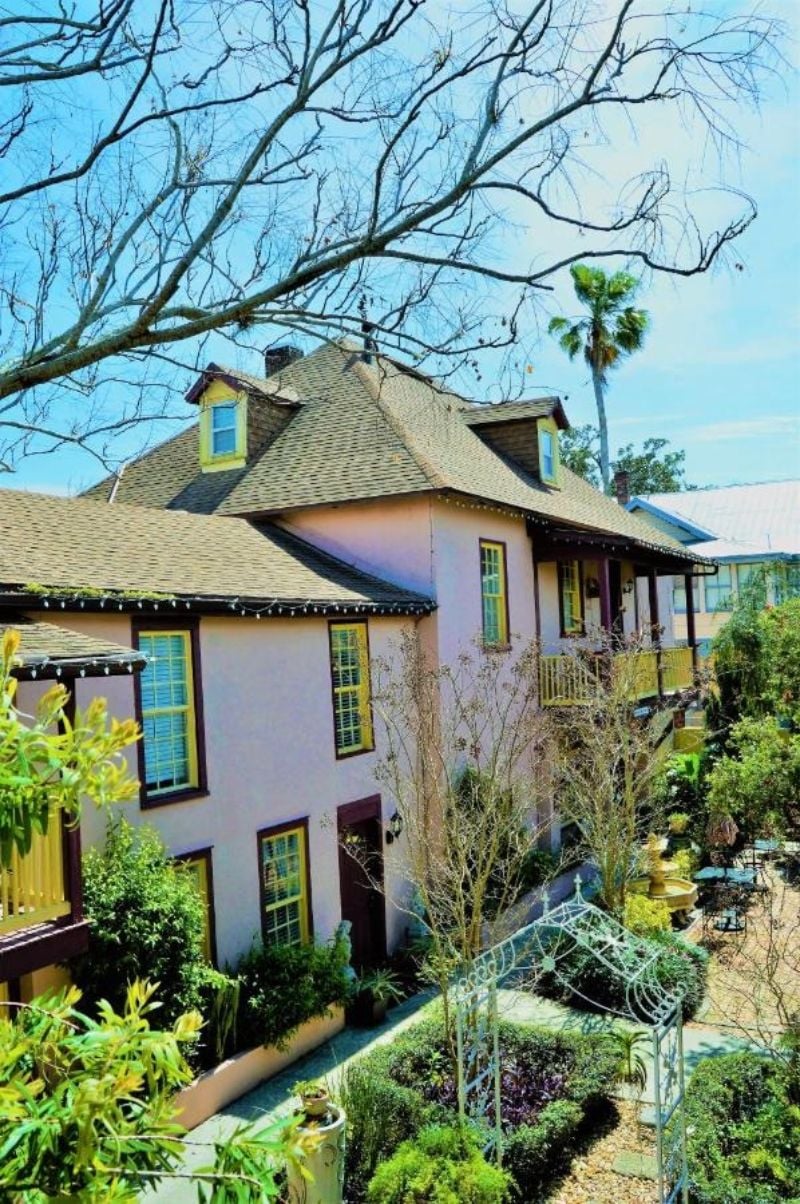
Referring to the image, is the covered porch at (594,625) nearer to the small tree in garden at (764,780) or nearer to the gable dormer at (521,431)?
the gable dormer at (521,431)

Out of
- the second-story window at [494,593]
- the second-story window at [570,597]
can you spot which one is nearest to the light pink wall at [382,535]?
the second-story window at [494,593]

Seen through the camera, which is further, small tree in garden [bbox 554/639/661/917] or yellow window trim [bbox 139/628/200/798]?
small tree in garden [bbox 554/639/661/917]

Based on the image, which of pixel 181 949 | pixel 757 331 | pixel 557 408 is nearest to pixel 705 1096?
pixel 181 949

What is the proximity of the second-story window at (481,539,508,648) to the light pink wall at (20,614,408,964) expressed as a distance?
420cm

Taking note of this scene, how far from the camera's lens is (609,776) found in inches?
511

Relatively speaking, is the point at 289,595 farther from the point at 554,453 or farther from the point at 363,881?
the point at 554,453

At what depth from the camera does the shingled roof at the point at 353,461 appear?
15141mm

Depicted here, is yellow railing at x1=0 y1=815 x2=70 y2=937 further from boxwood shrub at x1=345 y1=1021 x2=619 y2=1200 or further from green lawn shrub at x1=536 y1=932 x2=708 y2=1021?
green lawn shrub at x1=536 y1=932 x2=708 y2=1021

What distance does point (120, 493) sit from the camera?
1866cm

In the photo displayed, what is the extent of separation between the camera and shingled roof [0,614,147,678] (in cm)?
665

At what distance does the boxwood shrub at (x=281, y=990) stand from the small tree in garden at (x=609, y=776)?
4677 mm

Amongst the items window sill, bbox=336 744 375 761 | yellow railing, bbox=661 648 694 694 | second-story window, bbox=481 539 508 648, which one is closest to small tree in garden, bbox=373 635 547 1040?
window sill, bbox=336 744 375 761

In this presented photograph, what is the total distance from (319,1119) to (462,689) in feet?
25.4

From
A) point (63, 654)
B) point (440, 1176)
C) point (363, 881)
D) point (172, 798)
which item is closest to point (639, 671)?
point (363, 881)
